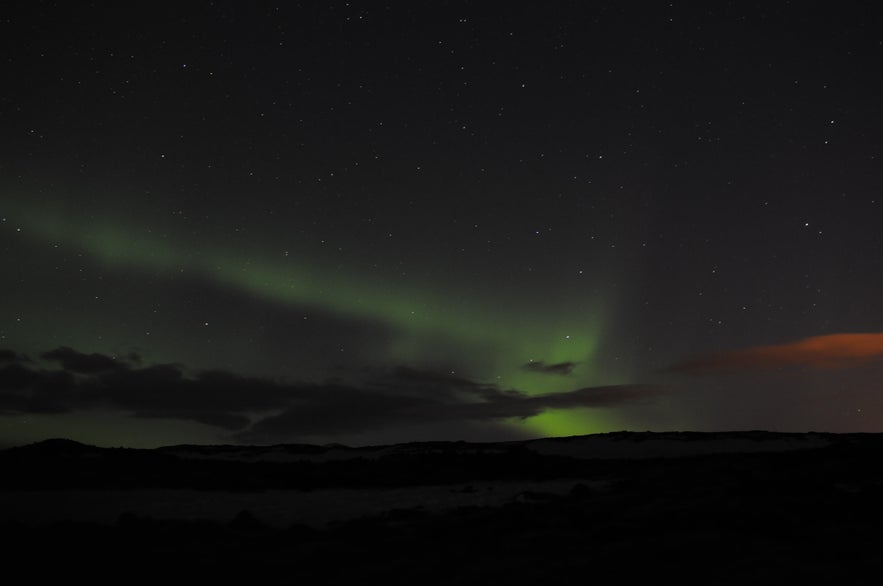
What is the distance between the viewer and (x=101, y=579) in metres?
10.6

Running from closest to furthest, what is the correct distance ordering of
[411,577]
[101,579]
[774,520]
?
[411,577], [101,579], [774,520]

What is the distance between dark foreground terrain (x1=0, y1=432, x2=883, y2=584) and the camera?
31.7ft

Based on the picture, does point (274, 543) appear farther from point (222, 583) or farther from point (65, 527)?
point (65, 527)

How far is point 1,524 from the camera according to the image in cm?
1459

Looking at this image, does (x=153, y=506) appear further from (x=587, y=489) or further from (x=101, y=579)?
(x=587, y=489)

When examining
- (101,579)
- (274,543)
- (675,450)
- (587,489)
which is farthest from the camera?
(675,450)

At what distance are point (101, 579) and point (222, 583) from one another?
2064 mm

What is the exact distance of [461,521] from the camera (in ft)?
44.6

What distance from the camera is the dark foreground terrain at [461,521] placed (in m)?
9.66

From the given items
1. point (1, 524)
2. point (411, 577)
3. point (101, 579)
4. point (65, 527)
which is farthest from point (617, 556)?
point (1, 524)

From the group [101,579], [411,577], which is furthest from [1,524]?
[411,577]

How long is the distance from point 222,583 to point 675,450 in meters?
22.3

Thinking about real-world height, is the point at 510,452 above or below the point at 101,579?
above

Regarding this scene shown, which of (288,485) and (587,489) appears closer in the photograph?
(587,489)
